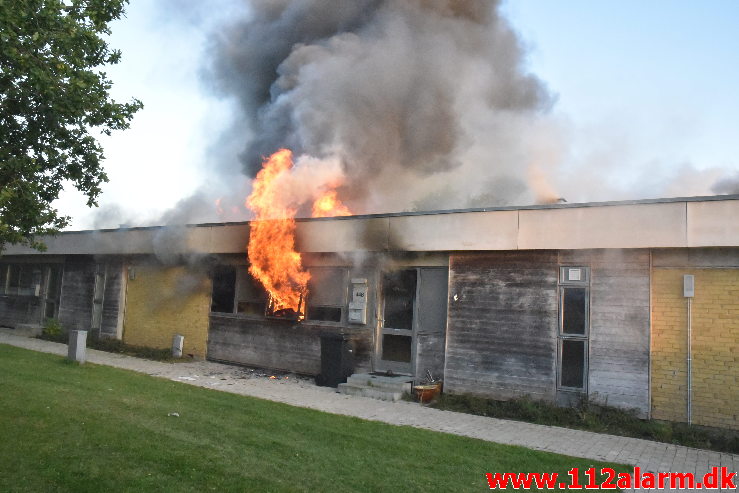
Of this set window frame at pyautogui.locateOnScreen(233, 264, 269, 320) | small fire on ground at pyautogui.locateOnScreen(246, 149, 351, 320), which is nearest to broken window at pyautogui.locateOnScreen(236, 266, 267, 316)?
window frame at pyautogui.locateOnScreen(233, 264, 269, 320)

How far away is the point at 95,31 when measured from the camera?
23.9 feet

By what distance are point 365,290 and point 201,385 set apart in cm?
391

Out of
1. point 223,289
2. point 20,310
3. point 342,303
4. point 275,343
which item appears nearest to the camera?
point 342,303

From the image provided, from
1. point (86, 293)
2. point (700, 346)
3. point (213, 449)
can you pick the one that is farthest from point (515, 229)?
point (86, 293)

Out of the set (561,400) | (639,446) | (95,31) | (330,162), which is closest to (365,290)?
(330,162)

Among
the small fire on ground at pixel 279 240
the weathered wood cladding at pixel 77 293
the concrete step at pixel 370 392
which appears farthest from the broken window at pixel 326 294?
the weathered wood cladding at pixel 77 293

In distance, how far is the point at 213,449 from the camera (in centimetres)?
620

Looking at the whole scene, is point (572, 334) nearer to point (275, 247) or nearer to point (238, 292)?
point (275, 247)

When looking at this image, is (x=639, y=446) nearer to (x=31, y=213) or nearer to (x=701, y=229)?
(x=701, y=229)

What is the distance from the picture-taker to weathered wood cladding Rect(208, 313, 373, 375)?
12270 millimetres

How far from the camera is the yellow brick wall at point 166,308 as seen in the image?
15211 millimetres

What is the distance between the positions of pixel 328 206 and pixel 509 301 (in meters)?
5.14

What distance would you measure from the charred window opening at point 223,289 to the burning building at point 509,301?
4 cm

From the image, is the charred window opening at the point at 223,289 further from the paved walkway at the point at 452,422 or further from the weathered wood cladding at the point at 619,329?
the weathered wood cladding at the point at 619,329
